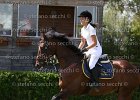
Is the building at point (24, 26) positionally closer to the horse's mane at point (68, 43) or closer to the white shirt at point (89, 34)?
the horse's mane at point (68, 43)

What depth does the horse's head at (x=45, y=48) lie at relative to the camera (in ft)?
33.3

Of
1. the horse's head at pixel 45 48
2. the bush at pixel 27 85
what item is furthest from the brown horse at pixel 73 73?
the bush at pixel 27 85

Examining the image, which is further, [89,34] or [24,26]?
[24,26]

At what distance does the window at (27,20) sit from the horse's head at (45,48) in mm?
11516

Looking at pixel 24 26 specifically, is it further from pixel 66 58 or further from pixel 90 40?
pixel 90 40

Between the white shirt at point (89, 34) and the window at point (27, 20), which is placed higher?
the window at point (27, 20)

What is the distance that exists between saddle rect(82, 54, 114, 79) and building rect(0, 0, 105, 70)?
1042 cm

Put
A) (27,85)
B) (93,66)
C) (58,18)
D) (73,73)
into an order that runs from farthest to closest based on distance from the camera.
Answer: (58,18) < (27,85) < (93,66) < (73,73)

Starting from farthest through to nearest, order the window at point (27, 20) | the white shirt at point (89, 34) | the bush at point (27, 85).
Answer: the window at point (27, 20)
the bush at point (27, 85)
the white shirt at point (89, 34)

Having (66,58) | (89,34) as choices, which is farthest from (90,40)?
(66,58)

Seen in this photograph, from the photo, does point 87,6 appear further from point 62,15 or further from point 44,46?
point 44,46

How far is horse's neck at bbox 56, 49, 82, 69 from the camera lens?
34.6ft

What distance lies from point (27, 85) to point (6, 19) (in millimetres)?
9360

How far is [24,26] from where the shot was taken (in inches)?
870
